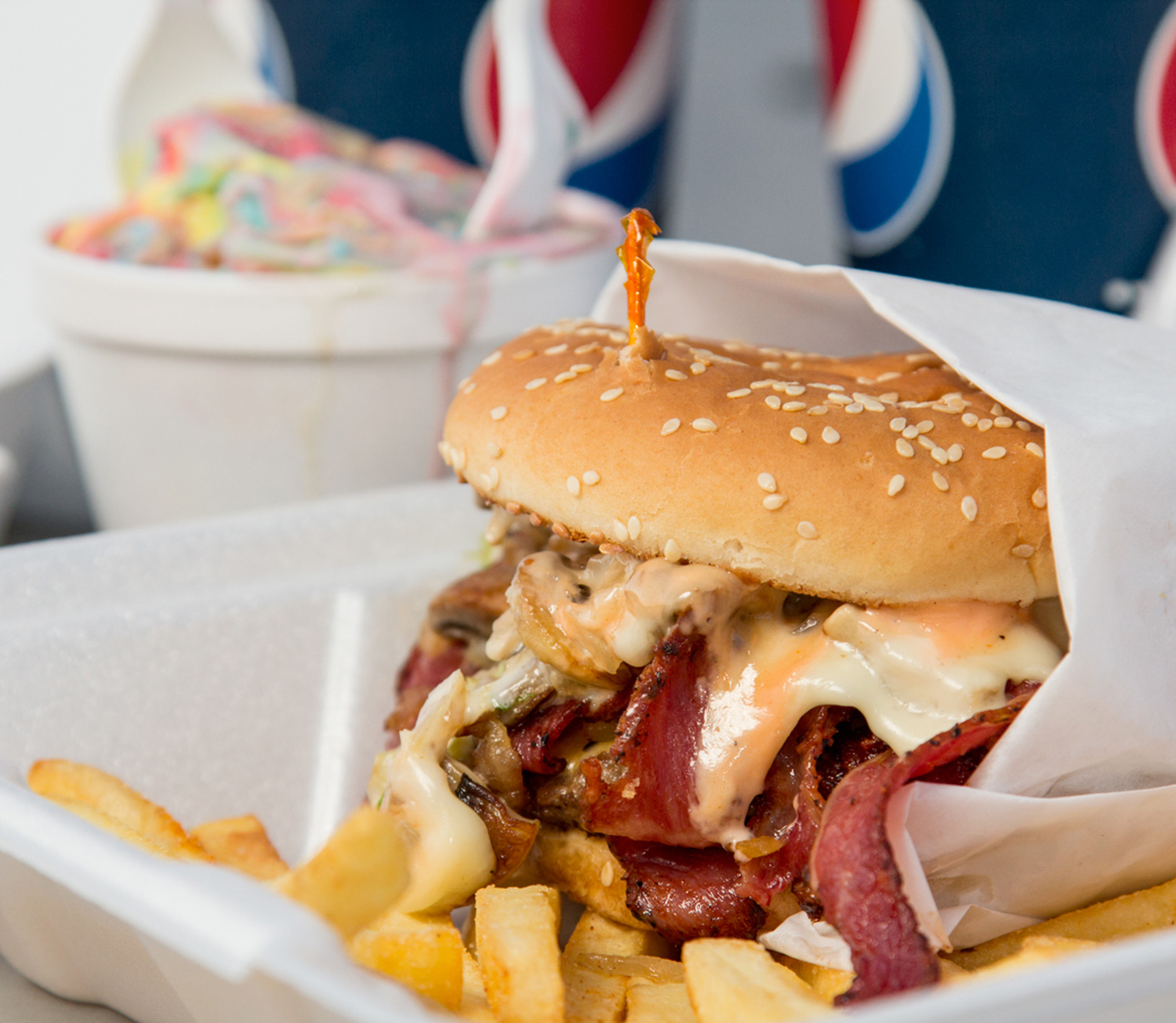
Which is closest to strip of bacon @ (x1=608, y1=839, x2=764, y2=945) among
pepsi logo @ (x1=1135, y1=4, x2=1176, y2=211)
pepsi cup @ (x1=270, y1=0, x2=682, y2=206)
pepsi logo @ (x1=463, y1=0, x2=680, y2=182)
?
pepsi logo @ (x1=1135, y1=4, x2=1176, y2=211)

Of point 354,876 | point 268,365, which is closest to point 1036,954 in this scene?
point 354,876

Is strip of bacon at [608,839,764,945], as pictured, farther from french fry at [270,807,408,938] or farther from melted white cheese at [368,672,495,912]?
french fry at [270,807,408,938]

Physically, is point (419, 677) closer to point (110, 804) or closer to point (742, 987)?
point (110, 804)

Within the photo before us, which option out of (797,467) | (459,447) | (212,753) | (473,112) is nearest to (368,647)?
(212,753)

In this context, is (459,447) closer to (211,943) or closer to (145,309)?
(211,943)

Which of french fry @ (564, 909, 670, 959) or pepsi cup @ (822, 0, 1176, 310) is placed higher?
pepsi cup @ (822, 0, 1176, 310)

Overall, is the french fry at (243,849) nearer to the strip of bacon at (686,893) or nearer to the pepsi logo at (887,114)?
the strip of bacon at (686,893)
